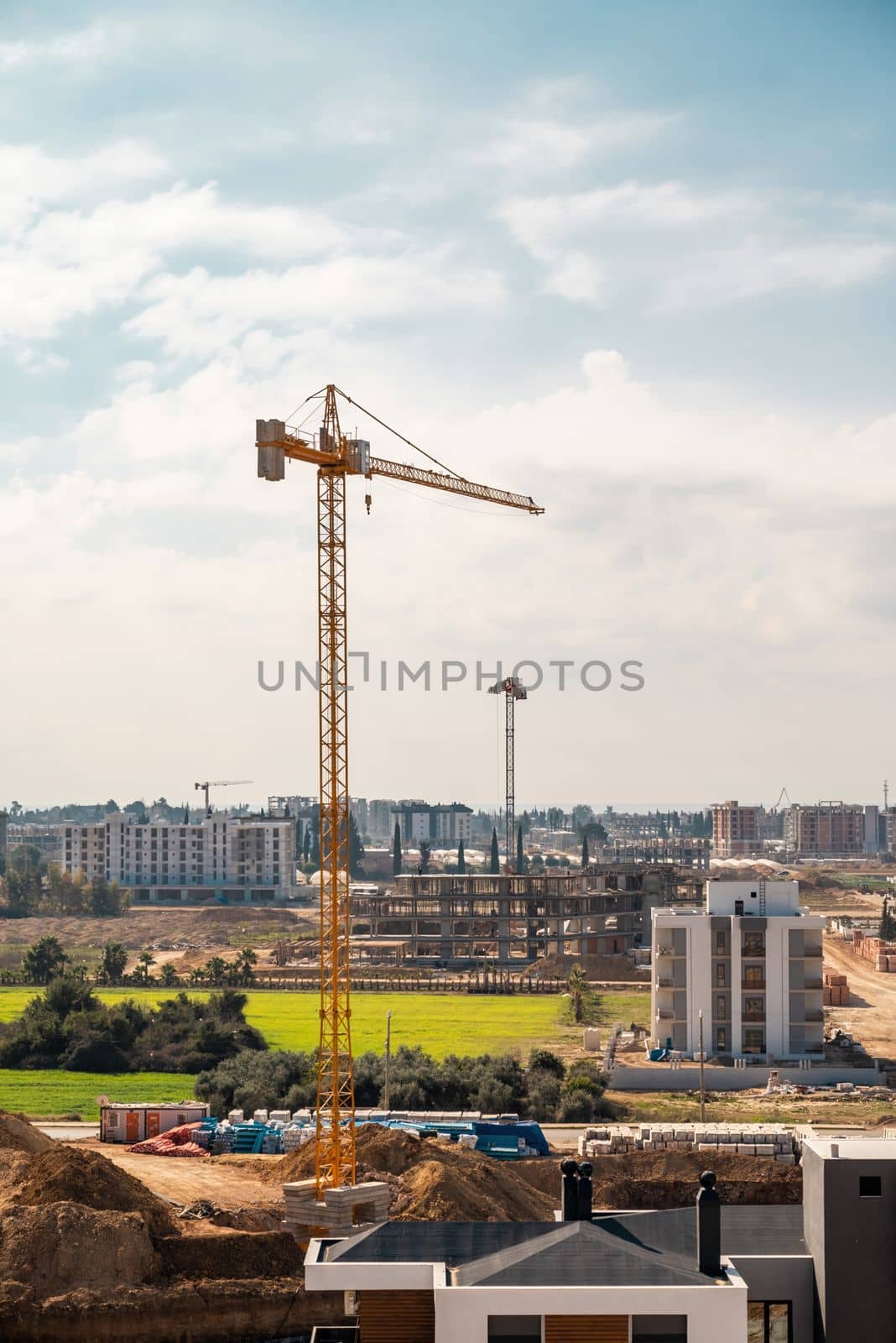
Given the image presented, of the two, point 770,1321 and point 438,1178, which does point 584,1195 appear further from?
point 438,1178

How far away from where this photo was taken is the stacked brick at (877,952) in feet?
345

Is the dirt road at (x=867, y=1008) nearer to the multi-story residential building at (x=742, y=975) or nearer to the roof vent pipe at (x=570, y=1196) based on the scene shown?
the multi-story residential building at (x=742, y=975)

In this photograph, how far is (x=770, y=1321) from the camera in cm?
2008

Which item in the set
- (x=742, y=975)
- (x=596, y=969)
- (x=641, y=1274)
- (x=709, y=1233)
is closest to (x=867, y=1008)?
(x=596, y=969)

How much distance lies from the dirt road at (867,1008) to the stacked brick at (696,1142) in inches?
898

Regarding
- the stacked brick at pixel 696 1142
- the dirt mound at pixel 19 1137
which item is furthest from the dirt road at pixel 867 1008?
the dirt mound at pixel 19 1137

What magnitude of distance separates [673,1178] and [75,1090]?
29.3 meters

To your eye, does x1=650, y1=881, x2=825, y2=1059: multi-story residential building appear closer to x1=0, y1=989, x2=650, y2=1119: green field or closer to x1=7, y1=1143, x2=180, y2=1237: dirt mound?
x1=0, y1=989, x2=650, y2=1119: green field

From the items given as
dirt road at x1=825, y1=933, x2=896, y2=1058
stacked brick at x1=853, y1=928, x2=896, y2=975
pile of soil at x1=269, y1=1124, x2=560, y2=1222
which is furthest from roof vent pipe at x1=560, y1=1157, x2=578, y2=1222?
stacked brick at x1=853, y1=928, x2=896, y2=975

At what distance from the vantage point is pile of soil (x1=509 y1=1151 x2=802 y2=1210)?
→ 1614 inches

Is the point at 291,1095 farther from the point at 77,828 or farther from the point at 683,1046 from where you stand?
the point at 77,828

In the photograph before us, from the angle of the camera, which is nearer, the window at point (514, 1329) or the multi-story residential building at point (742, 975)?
the window at point (514, 1329)

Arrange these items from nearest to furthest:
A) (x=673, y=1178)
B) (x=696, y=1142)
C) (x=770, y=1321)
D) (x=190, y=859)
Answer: (x=770, y=1321), (x=673, y=1178), (x=696, y=1142), (x=190, y=859)

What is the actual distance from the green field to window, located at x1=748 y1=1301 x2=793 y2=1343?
3994cm
